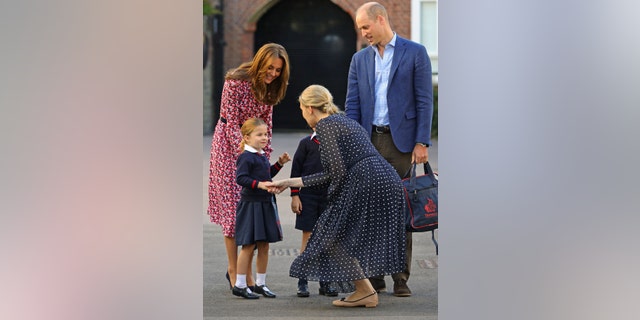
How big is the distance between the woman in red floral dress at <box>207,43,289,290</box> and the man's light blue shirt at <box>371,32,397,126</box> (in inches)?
20.8

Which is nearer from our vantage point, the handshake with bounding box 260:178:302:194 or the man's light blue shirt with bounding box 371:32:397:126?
the handshake with bounding box 260:178:302:194

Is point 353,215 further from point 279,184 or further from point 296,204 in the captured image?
point 296,204

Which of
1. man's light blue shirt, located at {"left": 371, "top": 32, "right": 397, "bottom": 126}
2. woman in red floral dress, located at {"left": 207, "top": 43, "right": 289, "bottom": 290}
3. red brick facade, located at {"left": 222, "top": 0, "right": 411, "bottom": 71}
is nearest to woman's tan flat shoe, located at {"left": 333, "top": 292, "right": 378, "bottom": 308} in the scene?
woman in red floral dress, located at {"left": 207, "top": 43, "right": 289, "bottom": 290}

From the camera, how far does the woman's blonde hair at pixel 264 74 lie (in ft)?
22.2

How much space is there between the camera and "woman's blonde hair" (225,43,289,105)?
678 cm

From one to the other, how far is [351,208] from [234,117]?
96 cm

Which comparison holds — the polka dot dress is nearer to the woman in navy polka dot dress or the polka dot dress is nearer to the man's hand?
the woman in navy polka dot dress

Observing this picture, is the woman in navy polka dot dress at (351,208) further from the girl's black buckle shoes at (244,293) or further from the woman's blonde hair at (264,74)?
the girl's black buckle shoes at (244,293)
